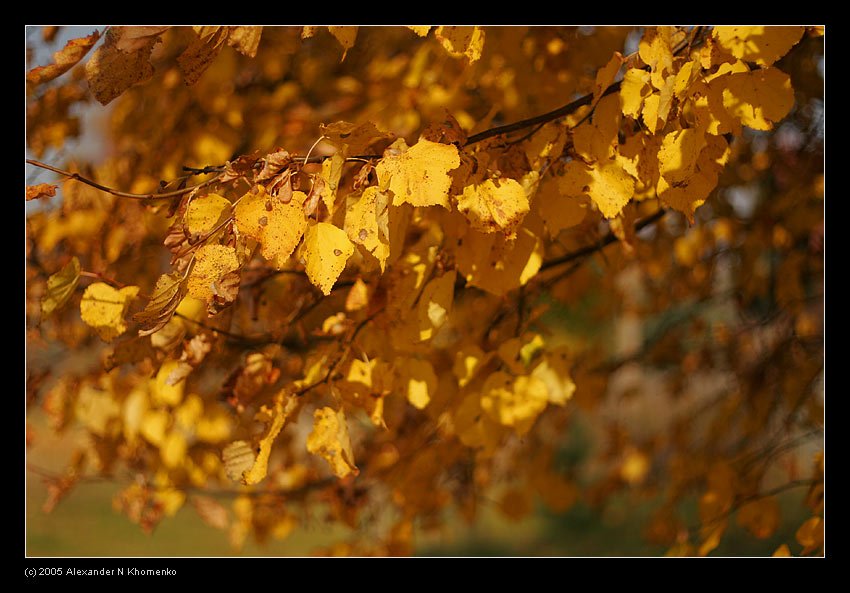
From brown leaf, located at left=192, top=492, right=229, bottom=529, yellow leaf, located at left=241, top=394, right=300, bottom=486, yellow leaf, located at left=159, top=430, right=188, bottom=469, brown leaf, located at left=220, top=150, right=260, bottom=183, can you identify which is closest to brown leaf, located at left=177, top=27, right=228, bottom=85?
brown leaf, located at left=220, top=150, right=260, bottom=183

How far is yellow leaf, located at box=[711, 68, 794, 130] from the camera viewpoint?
111 centimetres

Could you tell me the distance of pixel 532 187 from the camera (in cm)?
120

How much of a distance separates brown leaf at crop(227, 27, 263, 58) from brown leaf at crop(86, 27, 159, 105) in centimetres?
13

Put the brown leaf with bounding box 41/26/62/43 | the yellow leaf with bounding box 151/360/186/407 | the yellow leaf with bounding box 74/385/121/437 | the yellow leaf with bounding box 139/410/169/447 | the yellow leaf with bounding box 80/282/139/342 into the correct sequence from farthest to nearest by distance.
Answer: the yellow leaf with bounding box 74/385/121/437 < the yellow leaf with bounding box 139/410/169/447 < the brown leaf with bounding box 41/26/62/43 < the yellow leaf with bounding box 151/360/186/407 < the yellow leaf with bounding box 80/282/139/342

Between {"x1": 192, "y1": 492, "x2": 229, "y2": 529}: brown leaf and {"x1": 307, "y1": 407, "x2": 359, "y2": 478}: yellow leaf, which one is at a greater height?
{"x1": 307, "y1": 407, "x2": 359, "y2": 478}: yellow leaf

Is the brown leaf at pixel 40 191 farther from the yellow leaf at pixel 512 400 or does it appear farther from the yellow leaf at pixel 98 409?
the yellow leaf at pixel 98 409

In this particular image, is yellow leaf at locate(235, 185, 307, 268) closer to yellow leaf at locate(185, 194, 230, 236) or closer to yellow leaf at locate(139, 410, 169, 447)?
yellow leaf at locate(185, 194, 230, 236)

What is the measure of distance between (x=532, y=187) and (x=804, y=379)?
1436 millimetres

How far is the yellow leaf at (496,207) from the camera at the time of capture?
1.08 m

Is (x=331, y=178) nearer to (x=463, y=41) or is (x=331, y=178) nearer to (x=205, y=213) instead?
(x=205, y=213)

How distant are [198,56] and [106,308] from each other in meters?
0.46

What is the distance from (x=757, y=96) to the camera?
111 cm

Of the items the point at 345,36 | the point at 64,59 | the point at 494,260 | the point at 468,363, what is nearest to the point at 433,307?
the point at 494,260
